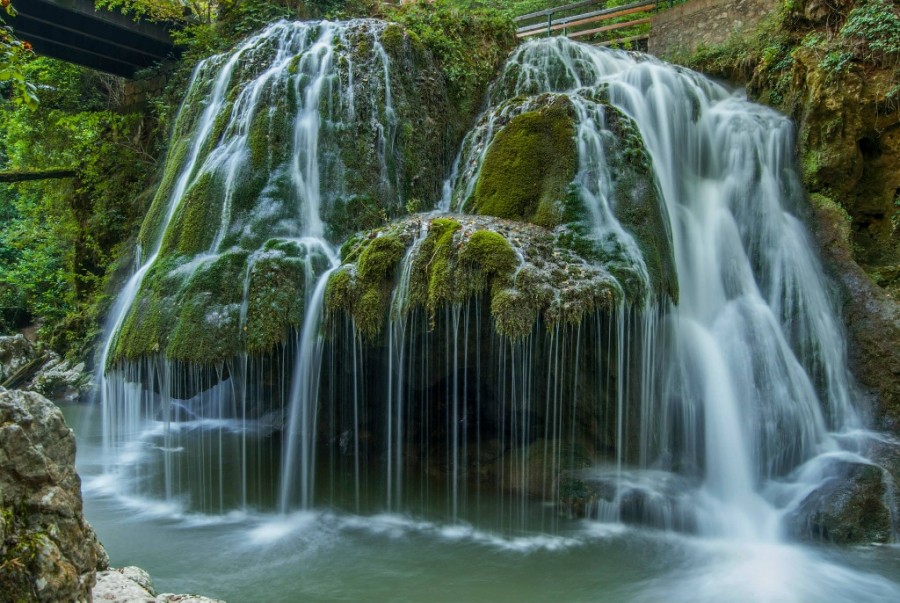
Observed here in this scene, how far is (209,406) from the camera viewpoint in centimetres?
1064

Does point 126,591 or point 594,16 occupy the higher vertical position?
point 594,16

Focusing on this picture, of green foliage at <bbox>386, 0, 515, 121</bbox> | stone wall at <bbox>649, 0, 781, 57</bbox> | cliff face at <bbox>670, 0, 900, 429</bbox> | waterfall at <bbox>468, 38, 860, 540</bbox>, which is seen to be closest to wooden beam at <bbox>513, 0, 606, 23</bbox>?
stone wall at <bbox>649, 0, 781, 57</bbox>

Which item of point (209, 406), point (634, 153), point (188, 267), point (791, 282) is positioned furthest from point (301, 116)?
point (791, 282)

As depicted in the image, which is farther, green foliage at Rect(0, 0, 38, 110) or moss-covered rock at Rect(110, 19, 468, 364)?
moss-covered rock at Rect(110, 19, 468, 364)

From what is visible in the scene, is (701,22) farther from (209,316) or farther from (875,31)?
(209,316)

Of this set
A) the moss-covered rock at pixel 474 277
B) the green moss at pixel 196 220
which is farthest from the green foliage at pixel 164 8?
the moss-covered rock at pixel 474 277

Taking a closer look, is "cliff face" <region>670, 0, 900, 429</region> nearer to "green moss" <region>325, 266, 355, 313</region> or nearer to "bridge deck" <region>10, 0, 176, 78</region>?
"green moss" <region>325, 266, 355, 313</region>

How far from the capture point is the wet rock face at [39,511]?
2602 mm

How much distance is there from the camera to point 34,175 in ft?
45.2

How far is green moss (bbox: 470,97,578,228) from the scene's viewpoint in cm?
712

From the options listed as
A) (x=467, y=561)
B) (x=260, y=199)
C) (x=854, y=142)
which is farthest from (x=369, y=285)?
(x=854, y=142)

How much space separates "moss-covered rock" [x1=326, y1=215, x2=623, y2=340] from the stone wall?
26.9 ft

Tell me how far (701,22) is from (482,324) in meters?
9.81

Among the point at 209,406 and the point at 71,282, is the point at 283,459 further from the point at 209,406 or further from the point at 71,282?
the point at 71,282
